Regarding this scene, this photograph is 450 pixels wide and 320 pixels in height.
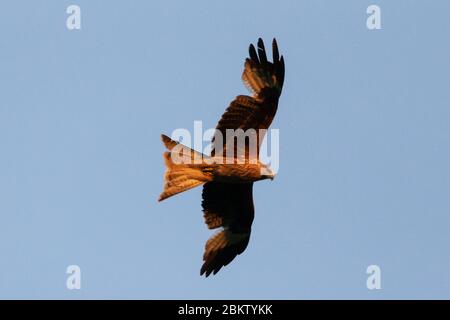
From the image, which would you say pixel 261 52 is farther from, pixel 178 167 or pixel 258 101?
pixel 178 167

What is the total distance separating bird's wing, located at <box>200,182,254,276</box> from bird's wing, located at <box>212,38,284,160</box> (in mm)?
969

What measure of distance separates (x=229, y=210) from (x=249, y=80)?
198 cm

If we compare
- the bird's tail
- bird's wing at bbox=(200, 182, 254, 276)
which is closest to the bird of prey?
the bird's tail

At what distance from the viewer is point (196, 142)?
17.8 meters

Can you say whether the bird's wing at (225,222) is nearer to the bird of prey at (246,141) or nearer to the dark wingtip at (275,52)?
the bird of prey at (246,141)

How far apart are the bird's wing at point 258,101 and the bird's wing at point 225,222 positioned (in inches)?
38.1

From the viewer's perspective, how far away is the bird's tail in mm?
17531

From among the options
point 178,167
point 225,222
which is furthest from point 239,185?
point 178,167

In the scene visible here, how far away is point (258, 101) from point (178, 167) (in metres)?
1.36

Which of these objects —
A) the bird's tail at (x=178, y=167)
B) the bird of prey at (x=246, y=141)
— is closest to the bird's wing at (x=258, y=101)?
the bird of prey at (x=246, y=141)

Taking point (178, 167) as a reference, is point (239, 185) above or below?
below

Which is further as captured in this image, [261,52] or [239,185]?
[239,185]

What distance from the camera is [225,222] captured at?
19.0m
